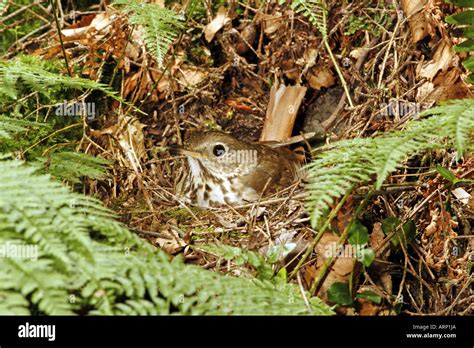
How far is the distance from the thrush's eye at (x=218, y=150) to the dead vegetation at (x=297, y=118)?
1.51 feet

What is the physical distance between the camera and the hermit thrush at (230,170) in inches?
195

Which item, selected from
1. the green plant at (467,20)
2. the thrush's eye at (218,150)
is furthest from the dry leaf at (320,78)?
the green plant at (467,20)

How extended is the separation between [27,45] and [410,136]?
374 centimetres

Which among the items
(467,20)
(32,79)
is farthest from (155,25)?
(467,20)

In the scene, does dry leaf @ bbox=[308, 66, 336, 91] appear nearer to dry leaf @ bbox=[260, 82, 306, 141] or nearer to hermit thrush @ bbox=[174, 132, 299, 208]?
dry leaf @ bbox=[260, 82, 306, 141]

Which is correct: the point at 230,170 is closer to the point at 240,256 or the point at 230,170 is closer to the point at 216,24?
the point at 216,24

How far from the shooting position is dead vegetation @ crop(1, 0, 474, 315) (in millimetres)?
3779

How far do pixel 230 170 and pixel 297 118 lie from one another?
749 millimetres

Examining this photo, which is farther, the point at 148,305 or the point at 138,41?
the point at 138,41

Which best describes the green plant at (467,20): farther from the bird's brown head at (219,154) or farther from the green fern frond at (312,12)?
the bird's brown head at (219,154)
